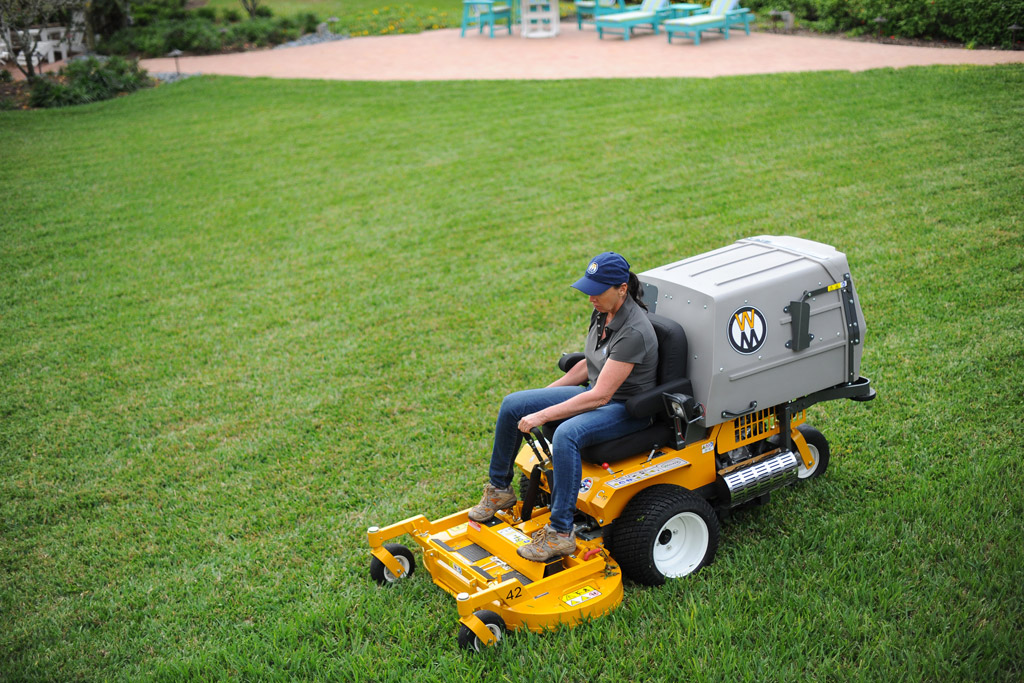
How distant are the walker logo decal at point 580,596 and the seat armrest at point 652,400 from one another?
946 millimetres

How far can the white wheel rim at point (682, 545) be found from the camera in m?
4.61

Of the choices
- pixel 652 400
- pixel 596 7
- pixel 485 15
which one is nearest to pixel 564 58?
pixel 596 7

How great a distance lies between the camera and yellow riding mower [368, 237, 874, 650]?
4410 mm

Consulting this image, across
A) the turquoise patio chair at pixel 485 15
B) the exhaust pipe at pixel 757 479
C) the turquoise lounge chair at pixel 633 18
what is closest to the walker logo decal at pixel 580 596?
the exhaust pipe at pixel 757 479

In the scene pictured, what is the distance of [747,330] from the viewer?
4578 mm

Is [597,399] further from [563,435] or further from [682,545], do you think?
[682,545]

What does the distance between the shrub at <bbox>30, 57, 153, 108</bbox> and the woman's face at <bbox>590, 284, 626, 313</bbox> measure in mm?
17331

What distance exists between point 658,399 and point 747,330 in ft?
2.06

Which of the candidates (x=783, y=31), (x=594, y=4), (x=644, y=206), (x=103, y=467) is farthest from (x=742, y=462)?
(x=594, y=4)

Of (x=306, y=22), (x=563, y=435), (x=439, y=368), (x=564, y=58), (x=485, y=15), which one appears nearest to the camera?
(x=563, y=435)

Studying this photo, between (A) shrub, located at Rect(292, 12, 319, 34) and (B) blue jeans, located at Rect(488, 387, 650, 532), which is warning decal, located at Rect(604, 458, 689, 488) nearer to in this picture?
(B) blue jeans, located at Rect(488, 387, 650, 532)

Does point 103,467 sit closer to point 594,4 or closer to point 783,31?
point 783,31

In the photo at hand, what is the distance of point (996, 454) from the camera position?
17.5 feet

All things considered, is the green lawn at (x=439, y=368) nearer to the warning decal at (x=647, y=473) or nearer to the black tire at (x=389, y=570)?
the black tire at (x=389, y=570)
